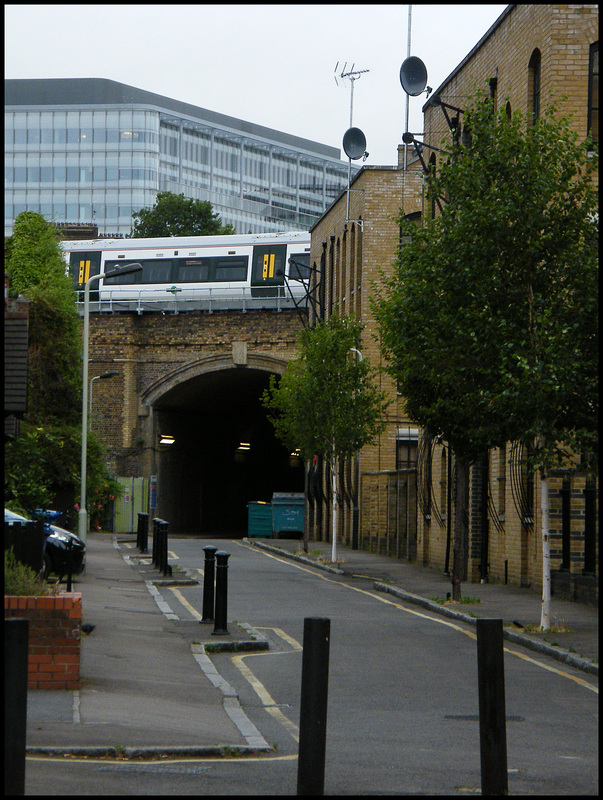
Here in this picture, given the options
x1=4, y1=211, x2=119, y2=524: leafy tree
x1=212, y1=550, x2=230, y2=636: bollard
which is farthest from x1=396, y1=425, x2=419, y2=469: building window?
x1=212, y1=550, x2=230, y2=636: bollard

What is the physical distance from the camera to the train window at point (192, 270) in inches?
1951

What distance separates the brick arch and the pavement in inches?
917

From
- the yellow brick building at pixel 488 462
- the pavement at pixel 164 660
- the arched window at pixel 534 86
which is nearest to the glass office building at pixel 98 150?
the yellow brick building at pixel 488 462

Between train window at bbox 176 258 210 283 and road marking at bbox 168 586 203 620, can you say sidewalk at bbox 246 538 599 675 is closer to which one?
road marking at bbox 168 586 203 620

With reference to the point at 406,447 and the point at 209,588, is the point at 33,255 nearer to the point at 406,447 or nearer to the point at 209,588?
the point at 406,447

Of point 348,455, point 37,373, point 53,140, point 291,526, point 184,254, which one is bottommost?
point 291,526

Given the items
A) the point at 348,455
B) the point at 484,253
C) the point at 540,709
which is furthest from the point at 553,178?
the point at 348,455

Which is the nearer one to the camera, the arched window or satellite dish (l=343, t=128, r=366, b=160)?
the arched window

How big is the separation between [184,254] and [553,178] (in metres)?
34.9

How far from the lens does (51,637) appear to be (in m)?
9.77

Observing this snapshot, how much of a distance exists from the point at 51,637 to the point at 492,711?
14.2 feet

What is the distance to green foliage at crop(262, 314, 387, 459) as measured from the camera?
31438 mm

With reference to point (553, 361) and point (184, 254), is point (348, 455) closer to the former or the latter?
point (553, 361)

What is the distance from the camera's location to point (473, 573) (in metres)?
24.9
